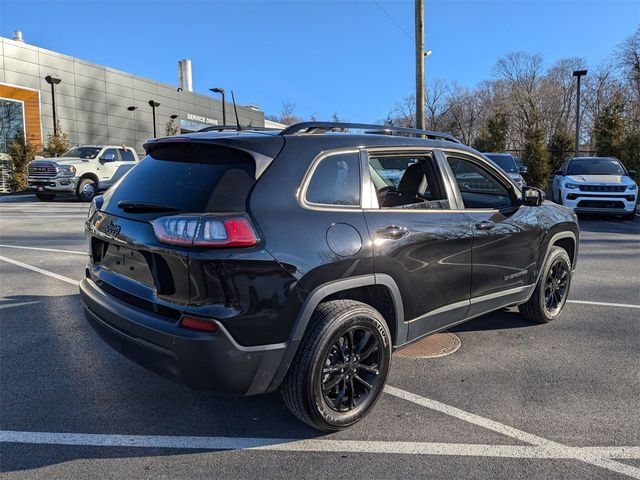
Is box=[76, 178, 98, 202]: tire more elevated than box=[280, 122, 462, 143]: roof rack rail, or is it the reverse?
box=[280, 122, 462, 143]: roof rack rail

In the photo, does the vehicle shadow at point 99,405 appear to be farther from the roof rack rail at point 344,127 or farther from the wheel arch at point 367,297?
the roof rack rail at point 344,127

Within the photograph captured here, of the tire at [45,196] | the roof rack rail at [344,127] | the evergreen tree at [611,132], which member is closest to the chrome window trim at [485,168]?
the roof rack rail at [344,127]

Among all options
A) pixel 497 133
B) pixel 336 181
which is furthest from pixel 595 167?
pixel 497 133

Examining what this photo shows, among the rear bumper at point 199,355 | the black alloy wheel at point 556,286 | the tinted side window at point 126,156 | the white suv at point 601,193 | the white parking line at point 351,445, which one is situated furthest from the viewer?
the tinted side window at point 126,156

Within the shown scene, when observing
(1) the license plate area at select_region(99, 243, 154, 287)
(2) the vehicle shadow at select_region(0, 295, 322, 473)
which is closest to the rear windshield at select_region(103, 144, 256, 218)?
(1) the license plate area at select_region(99, 243, 154, 287)

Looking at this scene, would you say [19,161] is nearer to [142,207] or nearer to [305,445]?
[142,207]

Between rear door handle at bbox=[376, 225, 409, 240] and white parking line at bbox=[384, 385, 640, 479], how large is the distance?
1.12 meters

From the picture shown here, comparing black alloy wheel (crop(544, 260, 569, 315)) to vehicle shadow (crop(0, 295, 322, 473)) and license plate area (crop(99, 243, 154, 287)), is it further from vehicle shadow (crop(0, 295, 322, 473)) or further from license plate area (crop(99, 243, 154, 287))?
license plate area (crop(99, 243, 154, 287))

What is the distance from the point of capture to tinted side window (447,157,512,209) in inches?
167

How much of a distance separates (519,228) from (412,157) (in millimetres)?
1266

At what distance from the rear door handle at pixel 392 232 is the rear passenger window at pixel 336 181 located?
0.23 metres

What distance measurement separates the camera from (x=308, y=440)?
3.00 metres

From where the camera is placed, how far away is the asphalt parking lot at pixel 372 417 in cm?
273

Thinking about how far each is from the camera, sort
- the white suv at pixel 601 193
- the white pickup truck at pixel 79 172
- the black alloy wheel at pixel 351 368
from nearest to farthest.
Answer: the black alloy wheel at pixel 351 368 → the white suv at pixel 601 193 → the white pickup truck at pixel 79 172
